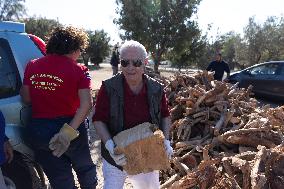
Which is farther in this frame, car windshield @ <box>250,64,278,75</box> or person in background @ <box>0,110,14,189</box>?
car windshield @ <box>250,64,278,75</box>

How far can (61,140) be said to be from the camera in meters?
3.07

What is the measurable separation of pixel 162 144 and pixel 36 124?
1.10 m

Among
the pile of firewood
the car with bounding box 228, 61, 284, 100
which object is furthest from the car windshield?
the pile of firewood

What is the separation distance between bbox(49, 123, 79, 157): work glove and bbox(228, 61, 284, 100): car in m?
11.3

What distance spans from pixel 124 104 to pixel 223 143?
9.96ft

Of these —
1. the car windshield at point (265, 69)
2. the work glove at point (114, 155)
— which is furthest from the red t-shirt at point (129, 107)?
the car windshield at point (265, 69)

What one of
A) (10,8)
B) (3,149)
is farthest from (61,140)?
(10,8)

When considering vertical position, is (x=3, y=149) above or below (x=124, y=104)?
below

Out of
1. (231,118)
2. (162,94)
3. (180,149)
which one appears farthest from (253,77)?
(162,94)

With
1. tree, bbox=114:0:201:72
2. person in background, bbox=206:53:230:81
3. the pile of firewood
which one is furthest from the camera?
tree, bbox=114:0:201:72

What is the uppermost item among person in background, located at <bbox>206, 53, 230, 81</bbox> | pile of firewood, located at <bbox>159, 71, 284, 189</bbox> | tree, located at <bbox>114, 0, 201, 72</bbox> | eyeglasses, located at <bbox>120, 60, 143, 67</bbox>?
tree, located at <bbox>114, 0, 201, 72</bbox>

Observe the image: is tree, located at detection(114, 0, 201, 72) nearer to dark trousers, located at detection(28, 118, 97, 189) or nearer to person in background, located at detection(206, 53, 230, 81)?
person in background, located at detection(206, 53, 230, 81)

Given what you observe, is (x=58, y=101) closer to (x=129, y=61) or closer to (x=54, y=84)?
(x=54, y=84)

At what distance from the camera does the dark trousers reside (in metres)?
3.22
